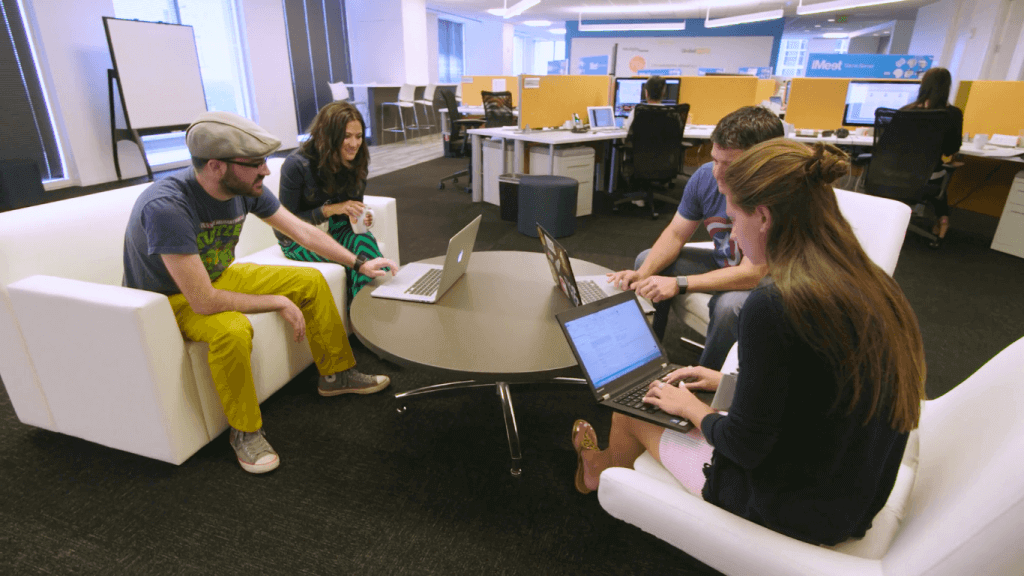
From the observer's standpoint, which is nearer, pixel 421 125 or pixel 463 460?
pixel 463 460

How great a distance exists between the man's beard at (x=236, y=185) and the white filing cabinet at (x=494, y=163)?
3305 millimetres

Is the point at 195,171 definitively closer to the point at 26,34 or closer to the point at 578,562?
the point at 578,562

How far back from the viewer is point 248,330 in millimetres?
1635

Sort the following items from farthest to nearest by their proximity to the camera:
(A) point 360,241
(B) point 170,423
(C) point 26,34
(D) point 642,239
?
(C) point 26,34 → (D) point 642,239 → (A) point 360,241 → (B) point 170,423

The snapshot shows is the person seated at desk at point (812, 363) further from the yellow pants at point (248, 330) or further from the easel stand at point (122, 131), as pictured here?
the easel stand at point (122, 131)

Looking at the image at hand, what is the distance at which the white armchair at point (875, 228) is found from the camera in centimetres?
168

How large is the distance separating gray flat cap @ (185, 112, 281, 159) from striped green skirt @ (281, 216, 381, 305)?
0.77m

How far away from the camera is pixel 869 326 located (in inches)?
29.3

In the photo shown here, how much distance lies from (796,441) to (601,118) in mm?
4865

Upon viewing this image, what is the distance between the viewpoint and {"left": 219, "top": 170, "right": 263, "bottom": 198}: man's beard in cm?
156

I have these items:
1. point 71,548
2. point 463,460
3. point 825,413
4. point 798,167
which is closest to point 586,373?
point 825,413

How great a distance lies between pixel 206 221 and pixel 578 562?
1430 mm

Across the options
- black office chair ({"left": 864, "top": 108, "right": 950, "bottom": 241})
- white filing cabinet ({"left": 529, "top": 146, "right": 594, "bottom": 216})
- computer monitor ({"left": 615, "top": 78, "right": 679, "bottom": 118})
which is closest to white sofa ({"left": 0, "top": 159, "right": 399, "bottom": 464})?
white filing cabinet ({"left": 529, "top": 146, "right": 594, "bottom": 216})

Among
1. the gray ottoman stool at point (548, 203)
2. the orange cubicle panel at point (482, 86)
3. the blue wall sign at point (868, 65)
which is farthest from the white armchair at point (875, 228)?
the blue wall sign at point (868, 65)
